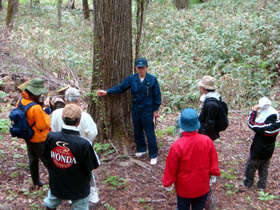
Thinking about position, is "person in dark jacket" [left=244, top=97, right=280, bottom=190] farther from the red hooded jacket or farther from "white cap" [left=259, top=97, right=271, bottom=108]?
the red hooded jacket

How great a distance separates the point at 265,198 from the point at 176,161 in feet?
7.78

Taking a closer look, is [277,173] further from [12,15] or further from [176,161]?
[12,15]

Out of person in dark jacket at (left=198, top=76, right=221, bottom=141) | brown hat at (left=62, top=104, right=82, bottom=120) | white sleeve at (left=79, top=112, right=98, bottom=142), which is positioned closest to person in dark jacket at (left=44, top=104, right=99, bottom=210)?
brown hat at (left=62, top=104, right=82, bottom=120)

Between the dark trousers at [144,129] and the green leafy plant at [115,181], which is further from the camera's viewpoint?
the dark trousers at [144,129]

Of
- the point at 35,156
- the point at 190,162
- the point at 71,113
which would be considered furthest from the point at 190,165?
the point at 35,156

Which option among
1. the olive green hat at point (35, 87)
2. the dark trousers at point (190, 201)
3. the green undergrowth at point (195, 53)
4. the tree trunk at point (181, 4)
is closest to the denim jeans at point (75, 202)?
the dark trousers at point (190, 201)

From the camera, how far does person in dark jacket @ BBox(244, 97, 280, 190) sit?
4.52m

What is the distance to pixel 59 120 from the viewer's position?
4055mm

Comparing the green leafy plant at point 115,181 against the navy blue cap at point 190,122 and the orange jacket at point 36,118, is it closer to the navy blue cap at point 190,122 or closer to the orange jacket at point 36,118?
the orange jacket at point 36,118

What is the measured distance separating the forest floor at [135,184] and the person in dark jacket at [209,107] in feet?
3.75

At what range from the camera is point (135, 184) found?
4898 millimetres

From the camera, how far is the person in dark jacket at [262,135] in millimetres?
4520

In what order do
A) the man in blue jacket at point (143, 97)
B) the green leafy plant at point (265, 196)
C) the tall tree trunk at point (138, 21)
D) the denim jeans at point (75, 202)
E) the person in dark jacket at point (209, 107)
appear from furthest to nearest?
the tall tree trunk at point (138, 21) → the man in blue jacket at point (143, 97) → the green leafy plant at point (265, 196) → the person in dark jacket at point (209, 107) → the denim jeans at point (75, 202)

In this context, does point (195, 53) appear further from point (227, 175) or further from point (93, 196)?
point (93, 196)
